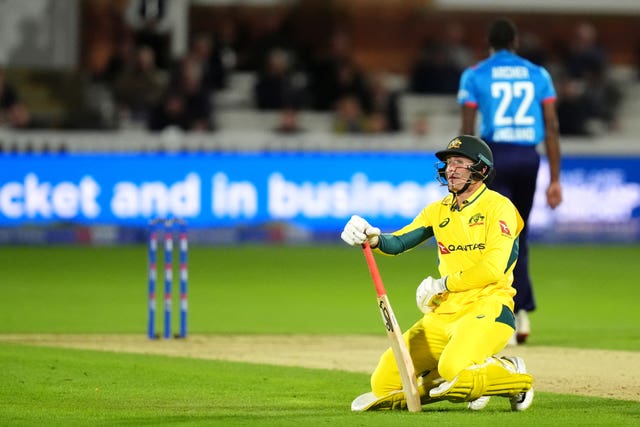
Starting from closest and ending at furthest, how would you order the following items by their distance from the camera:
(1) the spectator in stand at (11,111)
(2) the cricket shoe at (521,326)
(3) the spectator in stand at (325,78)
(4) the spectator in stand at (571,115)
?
(2) the cricket shoe at (521,326) → (1) the spectator in stand at (11,111) → (4) the spectator in stand at (571,115) → (3) the spectator in stand at (325,78)

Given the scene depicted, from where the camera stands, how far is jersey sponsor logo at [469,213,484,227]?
28.8ft

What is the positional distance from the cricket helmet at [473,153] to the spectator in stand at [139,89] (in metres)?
16.2

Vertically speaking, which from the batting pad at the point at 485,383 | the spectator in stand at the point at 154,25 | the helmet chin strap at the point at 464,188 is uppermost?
the spectator in stand at the point at 154,25

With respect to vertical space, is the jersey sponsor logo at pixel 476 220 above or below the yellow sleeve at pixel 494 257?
above

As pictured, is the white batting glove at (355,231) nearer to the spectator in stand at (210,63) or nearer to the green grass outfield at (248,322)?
the green grass outfield at (248,322)

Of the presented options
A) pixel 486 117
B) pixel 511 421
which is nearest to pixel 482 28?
pixel 486 117

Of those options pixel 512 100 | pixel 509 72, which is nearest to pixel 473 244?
pixel 512 100

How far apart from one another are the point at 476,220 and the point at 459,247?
→ 0.62ft

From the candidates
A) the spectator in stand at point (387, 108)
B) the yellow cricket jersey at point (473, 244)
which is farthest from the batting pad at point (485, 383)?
the spectator in stand at point (387, 108)

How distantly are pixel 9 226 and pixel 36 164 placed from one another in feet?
3.19

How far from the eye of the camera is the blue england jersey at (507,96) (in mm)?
12172

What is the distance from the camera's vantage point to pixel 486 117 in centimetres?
1225

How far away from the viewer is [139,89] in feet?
81.9

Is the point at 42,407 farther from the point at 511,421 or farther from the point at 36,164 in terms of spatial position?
the point at 36,164
